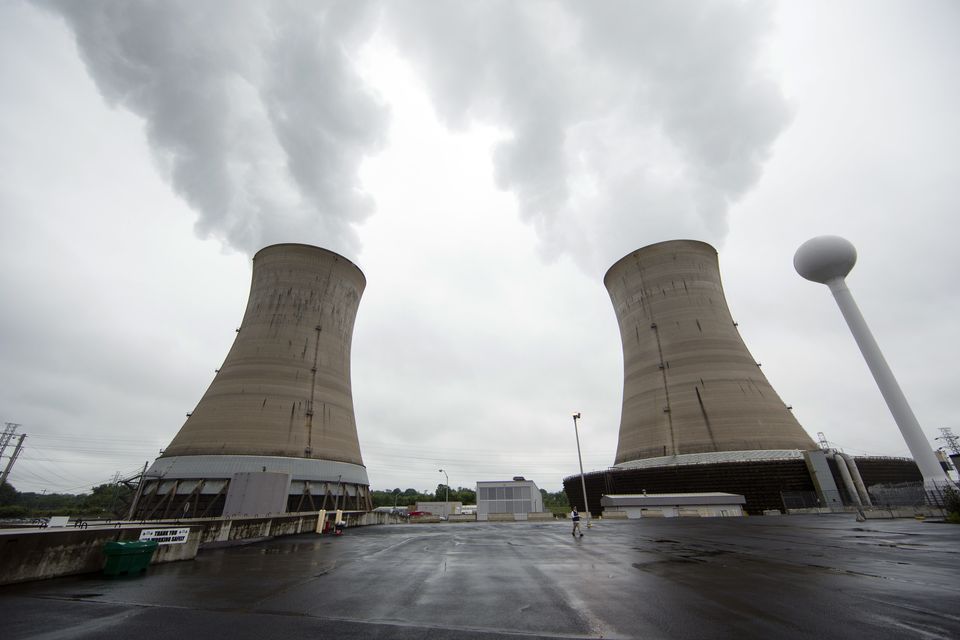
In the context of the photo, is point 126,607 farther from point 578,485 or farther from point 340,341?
point 578,485

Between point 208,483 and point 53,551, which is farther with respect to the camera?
point 208,483

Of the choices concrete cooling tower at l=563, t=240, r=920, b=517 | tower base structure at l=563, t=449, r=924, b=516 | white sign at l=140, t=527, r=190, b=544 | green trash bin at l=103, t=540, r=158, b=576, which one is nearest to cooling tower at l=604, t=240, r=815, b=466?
concrete cooling tower at l=563, t=240, r=920, b=517

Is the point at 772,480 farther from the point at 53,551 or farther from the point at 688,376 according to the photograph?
the point at 53,551

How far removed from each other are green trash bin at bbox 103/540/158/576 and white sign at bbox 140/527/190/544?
1.25m

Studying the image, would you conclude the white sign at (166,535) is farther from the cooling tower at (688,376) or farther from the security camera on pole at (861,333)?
the security camera on pole at (861,333)

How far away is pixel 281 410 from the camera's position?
27.4m

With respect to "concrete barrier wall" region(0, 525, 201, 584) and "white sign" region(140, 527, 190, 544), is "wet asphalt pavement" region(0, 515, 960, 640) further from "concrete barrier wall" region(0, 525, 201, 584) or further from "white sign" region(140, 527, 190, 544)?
"white sign" region(140, 527, 190, 544)

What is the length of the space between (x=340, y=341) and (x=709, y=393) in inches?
1163

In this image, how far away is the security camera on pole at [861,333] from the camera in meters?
31.0

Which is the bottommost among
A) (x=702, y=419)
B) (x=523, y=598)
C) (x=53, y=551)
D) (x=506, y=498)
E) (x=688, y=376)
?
(x=523, y=598)

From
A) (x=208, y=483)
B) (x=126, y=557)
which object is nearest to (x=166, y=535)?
(x=126, y=557)

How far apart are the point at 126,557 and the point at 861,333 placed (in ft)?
157

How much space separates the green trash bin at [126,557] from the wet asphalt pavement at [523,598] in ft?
0.91

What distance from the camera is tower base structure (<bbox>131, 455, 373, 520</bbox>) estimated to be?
25859 millimetres
